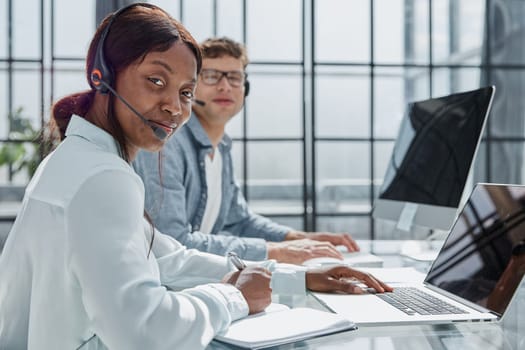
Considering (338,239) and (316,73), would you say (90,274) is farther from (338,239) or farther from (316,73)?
(316,73)

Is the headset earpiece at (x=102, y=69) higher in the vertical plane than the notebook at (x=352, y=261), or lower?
higher

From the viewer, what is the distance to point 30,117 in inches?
159

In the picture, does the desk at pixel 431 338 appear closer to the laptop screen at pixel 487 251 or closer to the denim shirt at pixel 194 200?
the laptop screen at pixel 487 251

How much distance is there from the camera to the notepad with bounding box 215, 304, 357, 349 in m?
0.70

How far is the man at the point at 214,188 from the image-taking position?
1.43 metres

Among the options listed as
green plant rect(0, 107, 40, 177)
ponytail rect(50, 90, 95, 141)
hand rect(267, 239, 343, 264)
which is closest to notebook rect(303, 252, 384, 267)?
hand rect(267, 239, 343, 264)

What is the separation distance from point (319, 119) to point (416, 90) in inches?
31.5

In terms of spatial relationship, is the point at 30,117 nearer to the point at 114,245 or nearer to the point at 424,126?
the point at 424,126

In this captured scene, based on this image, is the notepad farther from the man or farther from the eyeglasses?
the eyeglasses

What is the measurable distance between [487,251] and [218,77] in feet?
4.09

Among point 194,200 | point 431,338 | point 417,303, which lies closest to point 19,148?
point 194,200

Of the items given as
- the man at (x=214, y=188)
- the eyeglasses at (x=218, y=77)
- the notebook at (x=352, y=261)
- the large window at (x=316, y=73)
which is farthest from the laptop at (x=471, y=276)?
the large window at (x=316, y=73)

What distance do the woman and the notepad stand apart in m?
0.02

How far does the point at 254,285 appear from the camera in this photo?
2.79ft
